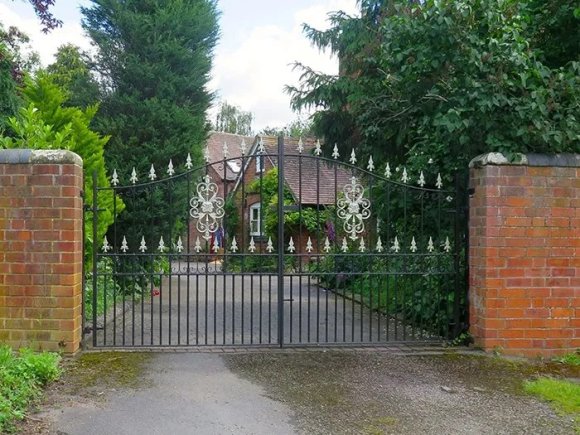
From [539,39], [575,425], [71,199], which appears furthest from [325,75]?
[575,425]

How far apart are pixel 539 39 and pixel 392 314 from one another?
420cm

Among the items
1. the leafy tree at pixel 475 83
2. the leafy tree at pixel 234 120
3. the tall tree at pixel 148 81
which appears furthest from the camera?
the leafy tree at pixel 234 120

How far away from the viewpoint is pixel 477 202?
5871 mm

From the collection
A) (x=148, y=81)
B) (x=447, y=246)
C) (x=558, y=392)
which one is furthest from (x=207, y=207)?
(x=148, y=81)

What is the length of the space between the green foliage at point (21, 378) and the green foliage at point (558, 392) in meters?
3.98

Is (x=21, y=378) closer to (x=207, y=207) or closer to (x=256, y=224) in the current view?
(x=207, y=207)

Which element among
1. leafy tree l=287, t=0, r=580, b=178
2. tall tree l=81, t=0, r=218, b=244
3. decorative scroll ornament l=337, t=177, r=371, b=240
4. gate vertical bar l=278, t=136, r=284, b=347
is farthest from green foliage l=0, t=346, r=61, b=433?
tall tree l=81, t=0, r=218, b=244

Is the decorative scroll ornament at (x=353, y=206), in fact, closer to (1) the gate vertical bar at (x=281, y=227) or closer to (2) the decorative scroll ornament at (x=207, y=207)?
(1) the gate vertical bar at (x=281, y=227)

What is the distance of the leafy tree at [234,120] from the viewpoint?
53438mm

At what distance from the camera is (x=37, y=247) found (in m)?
5.35

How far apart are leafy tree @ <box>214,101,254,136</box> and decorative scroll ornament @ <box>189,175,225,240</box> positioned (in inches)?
Result: 1882

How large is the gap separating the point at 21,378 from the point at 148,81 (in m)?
7.42

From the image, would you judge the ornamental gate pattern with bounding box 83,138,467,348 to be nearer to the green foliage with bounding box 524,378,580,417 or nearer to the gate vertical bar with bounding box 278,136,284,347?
the gate vertical bar with bounding box 278,136,284,347

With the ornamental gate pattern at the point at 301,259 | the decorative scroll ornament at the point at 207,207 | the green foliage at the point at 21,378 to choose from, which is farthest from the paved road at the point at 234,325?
the green foliage at the point at 21,378
